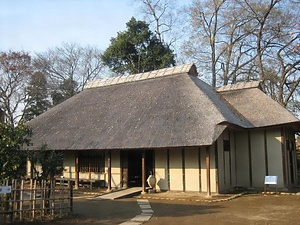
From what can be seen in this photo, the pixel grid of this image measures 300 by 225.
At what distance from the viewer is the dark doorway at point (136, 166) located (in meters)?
17.0

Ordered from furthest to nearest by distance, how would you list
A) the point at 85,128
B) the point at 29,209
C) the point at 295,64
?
the point at 295,64 < the point at 85,128 < the point at 29,209

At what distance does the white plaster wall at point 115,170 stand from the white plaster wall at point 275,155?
24.5 feet

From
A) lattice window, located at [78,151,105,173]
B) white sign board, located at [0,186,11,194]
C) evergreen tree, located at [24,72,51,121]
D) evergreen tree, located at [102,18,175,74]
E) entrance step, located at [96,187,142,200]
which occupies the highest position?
evergreen tree, located at [102,18,175,74]

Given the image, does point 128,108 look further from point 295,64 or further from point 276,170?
point 295,64

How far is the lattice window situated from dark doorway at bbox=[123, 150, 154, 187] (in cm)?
141

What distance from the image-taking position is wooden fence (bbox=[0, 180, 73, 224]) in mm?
8734

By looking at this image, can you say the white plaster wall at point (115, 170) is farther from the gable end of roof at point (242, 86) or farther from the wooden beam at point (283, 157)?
the gable end of roof at point (242, 86)

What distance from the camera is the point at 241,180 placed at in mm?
17203

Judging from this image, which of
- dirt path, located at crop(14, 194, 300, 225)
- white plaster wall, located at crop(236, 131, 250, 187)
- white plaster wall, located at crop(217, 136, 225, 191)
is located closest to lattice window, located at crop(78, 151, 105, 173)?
dirt path, located at crop(14, 194, 300, 225)

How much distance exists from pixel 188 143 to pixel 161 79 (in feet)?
25.7

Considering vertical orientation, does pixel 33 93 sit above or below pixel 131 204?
above

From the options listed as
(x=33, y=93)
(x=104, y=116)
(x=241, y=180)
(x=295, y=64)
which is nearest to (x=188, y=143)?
(x=241, y=180)

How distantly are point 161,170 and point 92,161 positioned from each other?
4.27 meters

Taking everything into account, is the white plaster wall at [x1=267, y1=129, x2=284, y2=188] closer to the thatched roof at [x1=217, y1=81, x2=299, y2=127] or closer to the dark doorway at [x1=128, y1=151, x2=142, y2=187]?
the thatched roof at [x1=217, y1=81, x2=299, y2=127]
